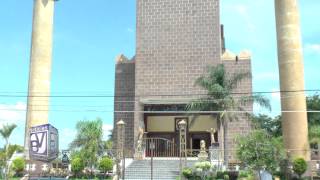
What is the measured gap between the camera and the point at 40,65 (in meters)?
38.8

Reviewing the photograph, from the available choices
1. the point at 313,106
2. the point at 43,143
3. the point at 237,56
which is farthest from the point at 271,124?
the point at 43,143

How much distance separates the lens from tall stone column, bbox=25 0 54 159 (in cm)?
3822

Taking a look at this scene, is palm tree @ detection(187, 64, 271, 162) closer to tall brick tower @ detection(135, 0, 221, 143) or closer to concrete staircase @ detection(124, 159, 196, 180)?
concrete staircase @ detection(124, 159, 196, 180)

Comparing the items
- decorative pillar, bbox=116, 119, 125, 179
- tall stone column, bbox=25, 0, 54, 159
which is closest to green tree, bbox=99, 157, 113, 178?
decorative pillar, bbox=116, 119, 125, 179

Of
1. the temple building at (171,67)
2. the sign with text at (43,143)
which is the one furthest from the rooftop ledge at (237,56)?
the sign with text at (43,143)

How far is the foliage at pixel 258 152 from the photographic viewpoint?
78.9 feet

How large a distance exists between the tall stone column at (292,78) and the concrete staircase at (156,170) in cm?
669

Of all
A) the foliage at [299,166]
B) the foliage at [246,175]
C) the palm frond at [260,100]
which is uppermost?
the palm frond at [260,100]

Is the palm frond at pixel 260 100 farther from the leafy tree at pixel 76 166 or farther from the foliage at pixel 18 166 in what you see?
the foliage at pixel 18 166

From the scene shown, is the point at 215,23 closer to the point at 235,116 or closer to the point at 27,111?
the point at 235,116

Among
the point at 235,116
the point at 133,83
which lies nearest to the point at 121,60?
the point at 133,83

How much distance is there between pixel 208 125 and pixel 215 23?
8189mm

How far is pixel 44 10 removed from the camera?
130 ft

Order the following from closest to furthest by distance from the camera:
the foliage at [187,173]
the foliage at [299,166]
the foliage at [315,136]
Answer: the foliage at [187,173], the foliage at [299,166], the foliage at [315,136]
